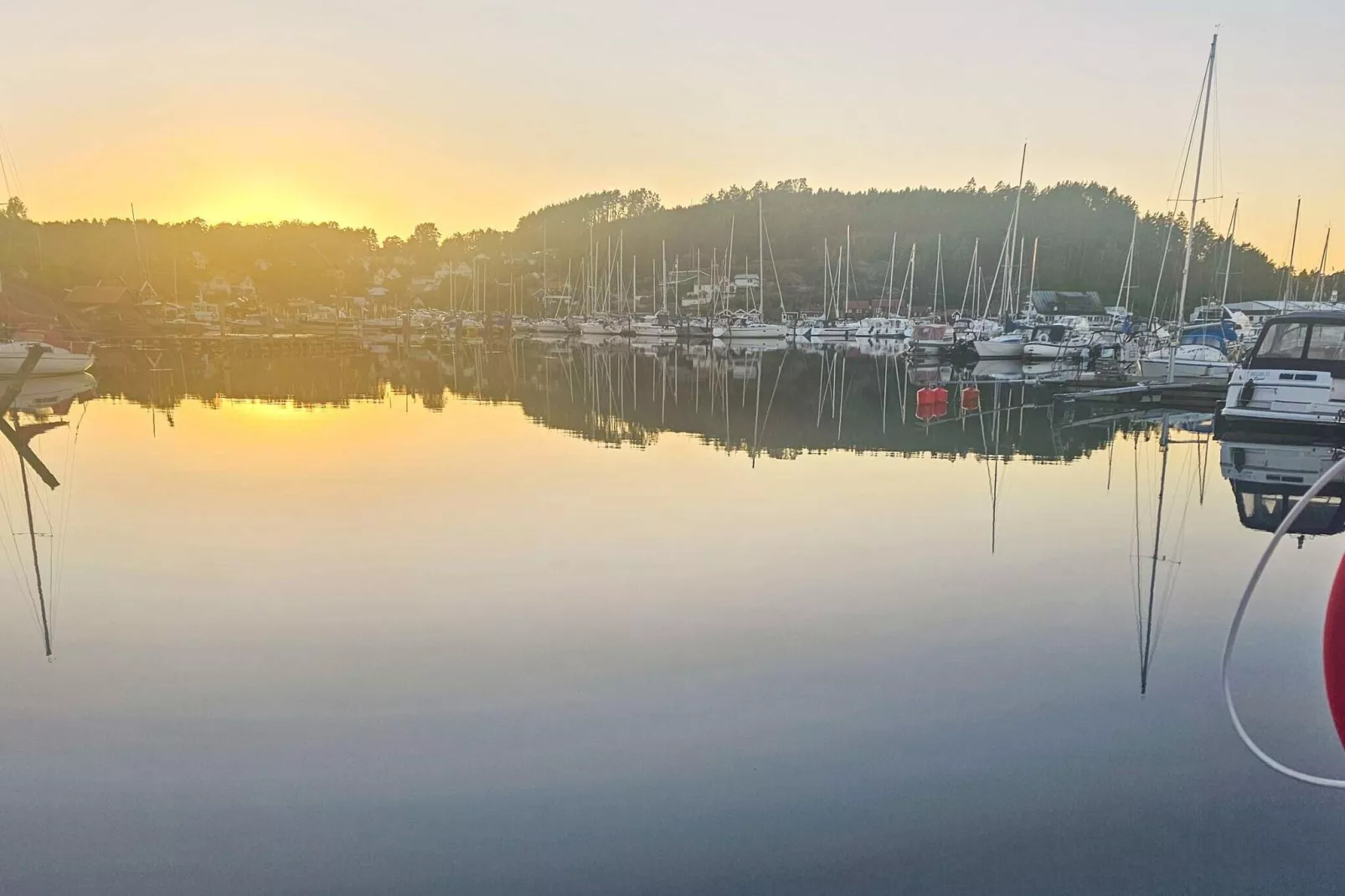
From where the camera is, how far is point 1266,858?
15.4ft

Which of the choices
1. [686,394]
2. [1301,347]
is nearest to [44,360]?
[686,394]

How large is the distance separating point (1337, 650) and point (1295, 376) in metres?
16.0

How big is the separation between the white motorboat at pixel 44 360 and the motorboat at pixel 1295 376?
3517cm

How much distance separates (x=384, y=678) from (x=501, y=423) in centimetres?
1561

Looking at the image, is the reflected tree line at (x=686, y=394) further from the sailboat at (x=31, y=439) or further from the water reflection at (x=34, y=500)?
the water reflection at (x=34, y=500)

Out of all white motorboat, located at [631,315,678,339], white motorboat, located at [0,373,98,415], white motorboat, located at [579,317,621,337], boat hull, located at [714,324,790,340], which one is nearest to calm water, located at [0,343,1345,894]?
white motorboat, located at [0,373,98,415]

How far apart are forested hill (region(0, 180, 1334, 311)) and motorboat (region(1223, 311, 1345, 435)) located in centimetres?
8615

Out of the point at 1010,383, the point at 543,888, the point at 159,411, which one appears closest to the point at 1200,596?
the point at 543,888

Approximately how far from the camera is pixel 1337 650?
4457 millimetres

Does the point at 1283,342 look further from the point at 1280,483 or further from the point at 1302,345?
the point at 1280,483

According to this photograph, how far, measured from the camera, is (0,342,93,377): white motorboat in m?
30.7

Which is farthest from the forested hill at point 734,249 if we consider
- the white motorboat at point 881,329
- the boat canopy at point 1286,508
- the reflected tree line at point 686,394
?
the boat canopy at point 1286,508

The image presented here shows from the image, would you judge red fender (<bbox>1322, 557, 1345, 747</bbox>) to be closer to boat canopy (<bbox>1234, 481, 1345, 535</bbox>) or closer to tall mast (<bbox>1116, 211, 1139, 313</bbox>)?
boat canopy (<bbox>1234, 481, 1345, 535</bbox>)

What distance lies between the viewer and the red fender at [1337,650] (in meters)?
4.39
